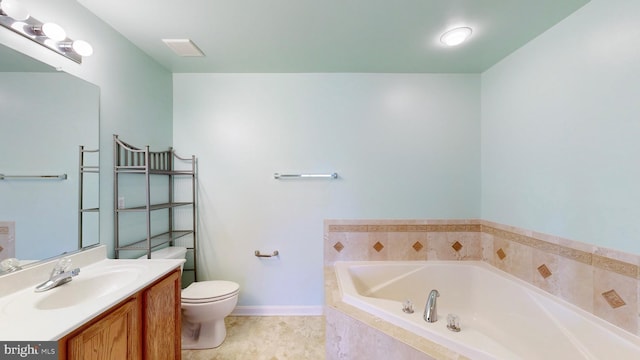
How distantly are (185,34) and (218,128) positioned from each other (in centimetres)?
80

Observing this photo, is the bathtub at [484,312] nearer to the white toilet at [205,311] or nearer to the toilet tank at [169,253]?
the white toilet at [205,311]

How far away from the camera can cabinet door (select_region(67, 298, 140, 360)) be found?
2.89ft

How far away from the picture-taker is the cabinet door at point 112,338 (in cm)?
88

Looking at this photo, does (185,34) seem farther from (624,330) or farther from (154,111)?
(624,330)

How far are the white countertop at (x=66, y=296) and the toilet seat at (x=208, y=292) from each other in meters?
0.40

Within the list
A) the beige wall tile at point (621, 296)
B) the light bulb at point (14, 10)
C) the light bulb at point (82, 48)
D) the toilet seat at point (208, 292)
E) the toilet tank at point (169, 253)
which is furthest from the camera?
the toilet tank at point (169, 253)

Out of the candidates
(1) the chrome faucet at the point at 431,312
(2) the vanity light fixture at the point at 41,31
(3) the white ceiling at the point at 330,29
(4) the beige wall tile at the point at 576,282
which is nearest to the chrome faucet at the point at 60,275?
(2) the vanity light fixture at the point at 41,31

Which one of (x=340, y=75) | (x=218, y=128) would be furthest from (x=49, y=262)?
(x=340, y=75)

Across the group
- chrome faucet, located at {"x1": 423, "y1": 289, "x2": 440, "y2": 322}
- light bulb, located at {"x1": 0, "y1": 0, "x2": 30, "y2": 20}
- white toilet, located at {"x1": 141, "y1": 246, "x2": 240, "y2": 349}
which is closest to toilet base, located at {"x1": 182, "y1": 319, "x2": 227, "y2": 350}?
white toilet, located at {"x1": 141, "y1": 246, "x2": 240, "y2": 349}

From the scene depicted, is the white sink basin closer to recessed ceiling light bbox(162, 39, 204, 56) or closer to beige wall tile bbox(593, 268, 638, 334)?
recessed ceiling light bbox(162, 39, 204, 56)

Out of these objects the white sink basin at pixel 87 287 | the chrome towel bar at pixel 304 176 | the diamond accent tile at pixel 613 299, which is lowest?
the diamond accent tile at pixel 613 299

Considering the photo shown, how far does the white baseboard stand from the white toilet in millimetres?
300

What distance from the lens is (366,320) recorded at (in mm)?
1365

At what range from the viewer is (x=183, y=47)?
1.81m
